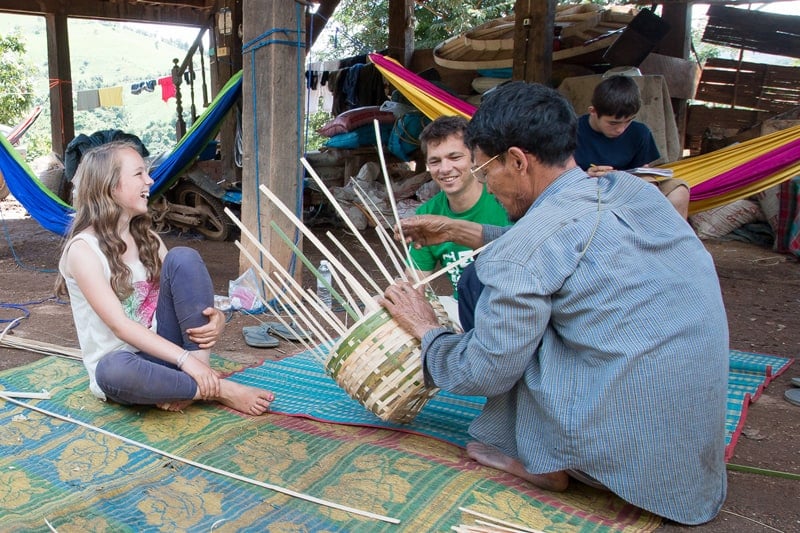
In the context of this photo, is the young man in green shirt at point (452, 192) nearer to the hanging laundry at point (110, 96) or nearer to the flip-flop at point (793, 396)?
the flip-flop at point (793, 396)

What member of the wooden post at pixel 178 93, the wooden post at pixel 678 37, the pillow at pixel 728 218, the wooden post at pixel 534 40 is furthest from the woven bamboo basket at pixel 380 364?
the wooden post at pixel 178 93

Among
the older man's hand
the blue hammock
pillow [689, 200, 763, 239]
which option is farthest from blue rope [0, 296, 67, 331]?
pillow [689, 200, 763, 239]

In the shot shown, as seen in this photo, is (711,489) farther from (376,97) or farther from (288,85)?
(376,97)

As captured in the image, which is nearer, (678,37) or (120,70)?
(678,37)

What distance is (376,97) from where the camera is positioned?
687 centimetres

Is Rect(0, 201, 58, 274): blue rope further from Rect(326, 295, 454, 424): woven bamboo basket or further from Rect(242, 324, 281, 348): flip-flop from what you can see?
Rect(326, 295, 454, 424): woven bamboo basket

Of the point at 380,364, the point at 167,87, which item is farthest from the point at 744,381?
the point at 167,87

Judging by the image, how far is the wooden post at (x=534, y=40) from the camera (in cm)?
393

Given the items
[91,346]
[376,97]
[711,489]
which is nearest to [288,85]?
[91,346]

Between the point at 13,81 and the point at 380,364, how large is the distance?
9.89 metres

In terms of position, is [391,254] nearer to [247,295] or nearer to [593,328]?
[593,328]

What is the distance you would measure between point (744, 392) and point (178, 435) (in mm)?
1798

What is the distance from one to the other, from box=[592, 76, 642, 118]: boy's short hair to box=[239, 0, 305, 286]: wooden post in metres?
1.40

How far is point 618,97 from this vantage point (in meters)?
2.94
